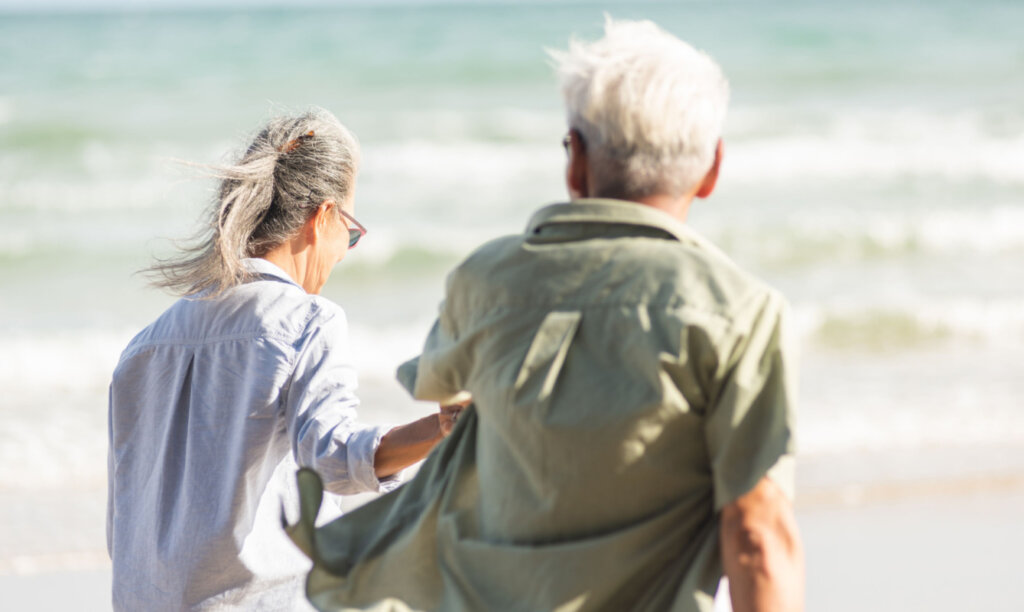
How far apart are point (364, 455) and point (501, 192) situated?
10908 mm

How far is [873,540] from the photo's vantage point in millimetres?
4352

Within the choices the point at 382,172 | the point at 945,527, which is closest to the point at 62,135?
the point at 382,172

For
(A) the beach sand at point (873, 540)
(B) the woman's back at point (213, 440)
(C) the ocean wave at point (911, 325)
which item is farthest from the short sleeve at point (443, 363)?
(C) the ocean wave at point (911, 325)

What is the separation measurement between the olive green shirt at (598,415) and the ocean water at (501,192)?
95 cm

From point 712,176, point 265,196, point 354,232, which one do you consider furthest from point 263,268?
point 712,176

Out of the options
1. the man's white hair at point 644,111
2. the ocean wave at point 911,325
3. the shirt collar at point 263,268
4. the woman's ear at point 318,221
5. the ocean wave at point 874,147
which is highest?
the man's white hair at point 644,111

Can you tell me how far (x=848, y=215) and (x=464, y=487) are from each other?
10543 mm

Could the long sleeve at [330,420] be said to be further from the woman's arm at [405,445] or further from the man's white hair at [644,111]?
the man's white hair at [644,111]

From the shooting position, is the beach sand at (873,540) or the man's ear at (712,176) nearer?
the man's ear at (712,176)

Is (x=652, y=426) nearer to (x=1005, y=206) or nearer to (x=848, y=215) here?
(x=848, y=215)

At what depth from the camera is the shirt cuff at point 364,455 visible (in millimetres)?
1806

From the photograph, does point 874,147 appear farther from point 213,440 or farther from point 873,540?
point 213,440

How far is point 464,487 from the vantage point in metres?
1.46

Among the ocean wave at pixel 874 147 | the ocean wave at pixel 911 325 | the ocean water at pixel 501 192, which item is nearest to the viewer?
the ocean water at pixel 501 192
